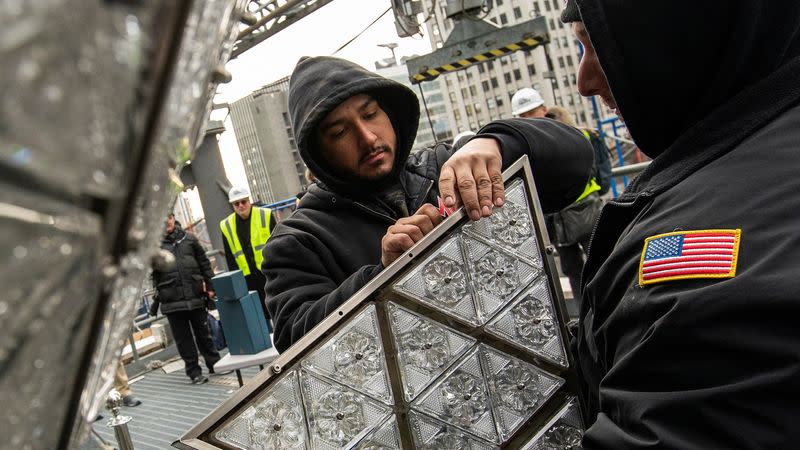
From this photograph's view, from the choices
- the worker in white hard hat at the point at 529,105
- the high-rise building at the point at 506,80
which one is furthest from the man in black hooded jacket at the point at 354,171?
the high-rise building at the point at 506,80

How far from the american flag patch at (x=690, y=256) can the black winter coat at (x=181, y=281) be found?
5.51 m

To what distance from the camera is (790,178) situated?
0.76 metres

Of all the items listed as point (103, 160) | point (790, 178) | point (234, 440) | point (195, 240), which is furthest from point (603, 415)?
point (195, 240)

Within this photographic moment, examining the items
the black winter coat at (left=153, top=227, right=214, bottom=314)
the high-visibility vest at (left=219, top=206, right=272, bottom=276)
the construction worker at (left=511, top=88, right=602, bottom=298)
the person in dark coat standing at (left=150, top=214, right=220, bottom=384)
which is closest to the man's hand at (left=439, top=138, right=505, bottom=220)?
the construction worker at (left=511, top=88, right=602, bottom=298)

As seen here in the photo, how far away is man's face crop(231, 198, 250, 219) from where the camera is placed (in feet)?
19.6

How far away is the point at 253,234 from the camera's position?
19.1 feet

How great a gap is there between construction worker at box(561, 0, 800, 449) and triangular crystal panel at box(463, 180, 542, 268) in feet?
0.77

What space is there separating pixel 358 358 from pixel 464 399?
24 centimetres

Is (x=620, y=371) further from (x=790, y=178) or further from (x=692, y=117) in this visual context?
(x=692, y=117)

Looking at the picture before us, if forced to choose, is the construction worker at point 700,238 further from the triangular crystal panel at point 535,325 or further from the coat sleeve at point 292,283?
the coat sleeve at point 292,283

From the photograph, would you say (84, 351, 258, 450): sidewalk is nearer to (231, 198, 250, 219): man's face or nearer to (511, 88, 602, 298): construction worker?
(231, 198, 250, 219): man's face

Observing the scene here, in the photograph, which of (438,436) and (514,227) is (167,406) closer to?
(438,436)

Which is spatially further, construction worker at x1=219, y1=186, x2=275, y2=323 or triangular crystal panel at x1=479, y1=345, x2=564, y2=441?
construction worker at x1=219, y1=186, x2=275, y2=323

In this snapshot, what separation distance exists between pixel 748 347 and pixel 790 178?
0.73 ft
